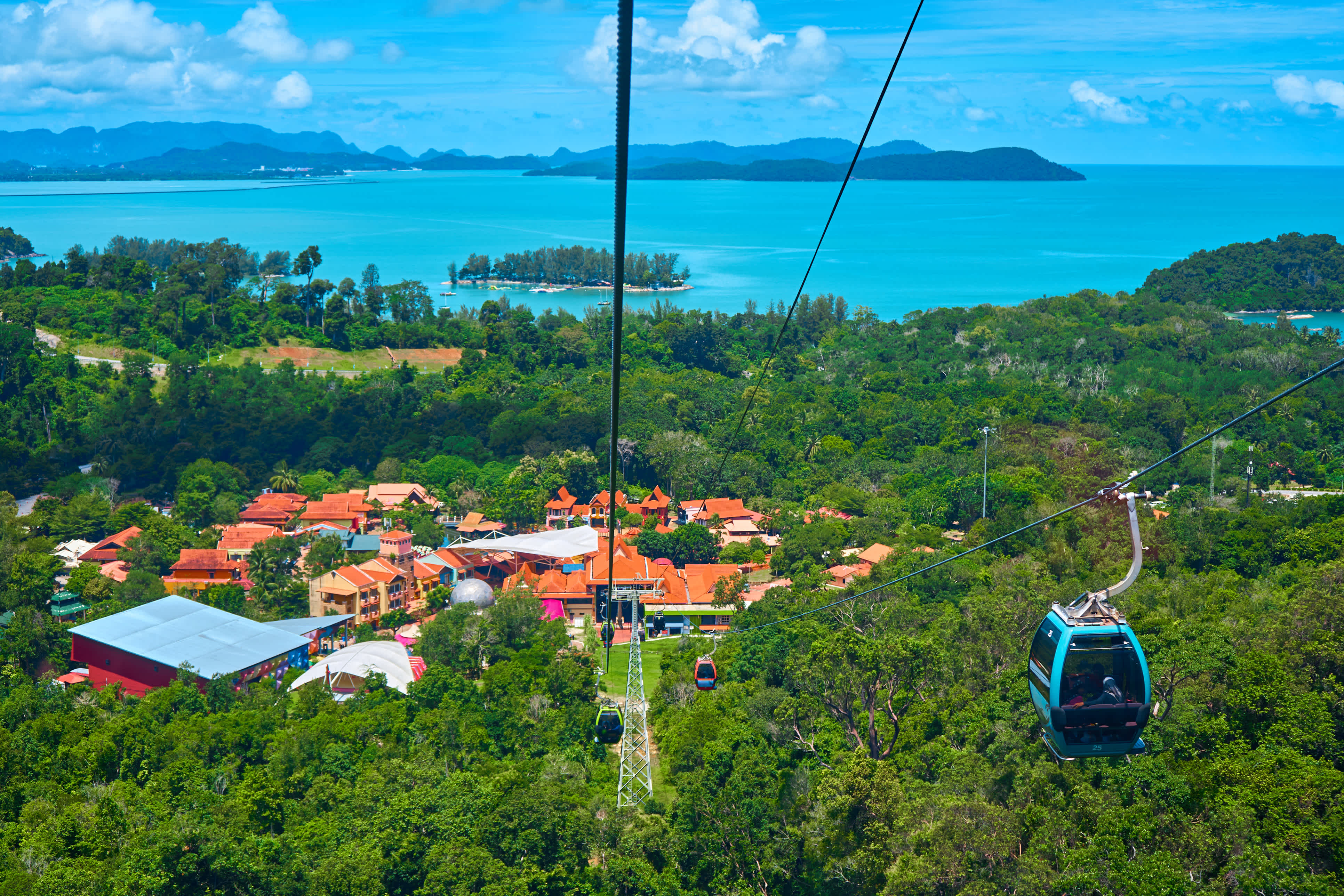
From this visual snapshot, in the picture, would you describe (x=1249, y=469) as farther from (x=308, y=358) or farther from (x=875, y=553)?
(x=308, y=358)

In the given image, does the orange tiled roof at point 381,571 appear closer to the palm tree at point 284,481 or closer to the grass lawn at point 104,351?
the palm tree at point 284,481

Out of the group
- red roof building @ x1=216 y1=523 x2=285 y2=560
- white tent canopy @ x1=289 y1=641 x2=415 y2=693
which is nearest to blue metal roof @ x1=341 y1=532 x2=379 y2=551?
red roof building @ x1=216 y1=523 x2=285 y2=560

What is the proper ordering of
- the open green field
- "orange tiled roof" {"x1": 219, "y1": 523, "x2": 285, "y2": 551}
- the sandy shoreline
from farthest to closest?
the sandy shoreline, "orange tiled roof" {"x1": 219, "y1": 523, "x2": 285, "y2": 551}, the open green field

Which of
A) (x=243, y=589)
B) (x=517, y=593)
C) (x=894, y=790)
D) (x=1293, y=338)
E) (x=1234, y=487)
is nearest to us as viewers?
(x=894, y=790)

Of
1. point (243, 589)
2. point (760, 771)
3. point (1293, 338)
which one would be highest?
point (1293, 338)

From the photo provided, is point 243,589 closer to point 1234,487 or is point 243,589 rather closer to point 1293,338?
point 1234,487

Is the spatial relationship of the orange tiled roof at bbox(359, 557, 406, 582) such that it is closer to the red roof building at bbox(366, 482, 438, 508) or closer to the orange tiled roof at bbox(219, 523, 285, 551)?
the orange tiled roof at bbox(219, 523, 285, 551)

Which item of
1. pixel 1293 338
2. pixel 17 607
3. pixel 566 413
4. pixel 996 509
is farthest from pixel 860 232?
pixel 17 607
